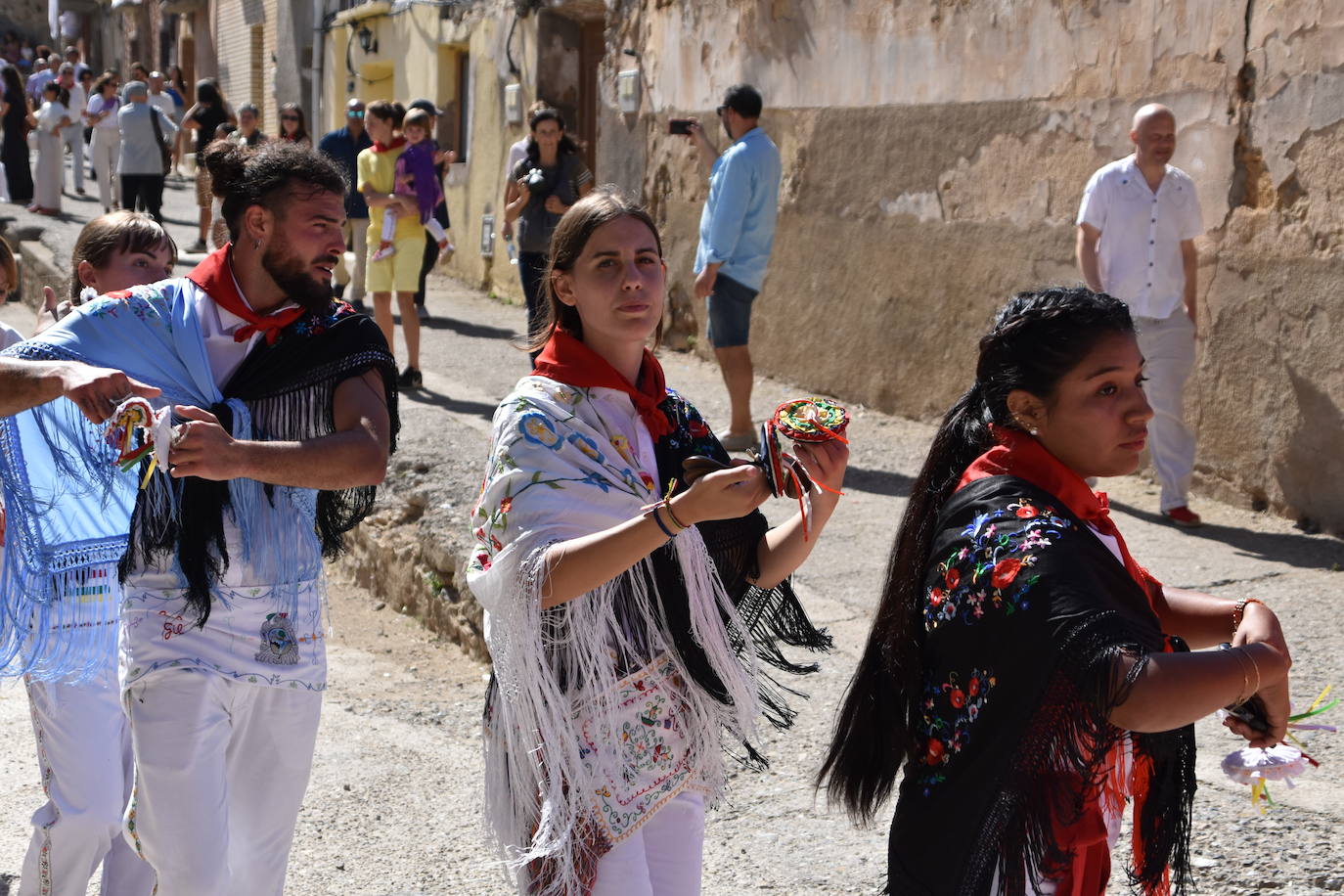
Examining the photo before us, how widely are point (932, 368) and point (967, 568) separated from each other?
662cm

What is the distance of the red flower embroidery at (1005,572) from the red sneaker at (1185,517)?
4.90m

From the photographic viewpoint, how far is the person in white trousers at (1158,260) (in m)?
6.59

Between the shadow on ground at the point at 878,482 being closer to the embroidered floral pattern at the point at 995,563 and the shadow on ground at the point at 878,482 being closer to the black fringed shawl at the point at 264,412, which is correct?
the black fringed shawl at the point at 264,412

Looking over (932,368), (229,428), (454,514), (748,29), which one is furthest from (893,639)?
(748,29)

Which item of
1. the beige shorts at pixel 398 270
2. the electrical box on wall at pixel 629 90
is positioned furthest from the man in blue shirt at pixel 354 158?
the electrical box on wall at pixel 629 90

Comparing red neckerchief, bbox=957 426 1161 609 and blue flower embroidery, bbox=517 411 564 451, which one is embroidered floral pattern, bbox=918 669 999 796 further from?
blue flower embroidery, bbox=517 411 564 451

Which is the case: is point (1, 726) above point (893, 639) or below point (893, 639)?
below

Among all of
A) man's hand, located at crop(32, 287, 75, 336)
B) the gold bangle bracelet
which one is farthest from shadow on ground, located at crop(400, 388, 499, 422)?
the gold bangle bracelet

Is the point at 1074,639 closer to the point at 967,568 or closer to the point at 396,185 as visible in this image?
the point at 967,568

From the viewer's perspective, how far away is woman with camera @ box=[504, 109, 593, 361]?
29.2 ft

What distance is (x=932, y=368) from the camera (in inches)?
341

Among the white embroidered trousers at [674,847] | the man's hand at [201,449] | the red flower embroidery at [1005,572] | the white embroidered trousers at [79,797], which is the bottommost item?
the white embroidered trousers at [79,797]

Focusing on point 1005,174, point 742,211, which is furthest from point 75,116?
point 1005,174

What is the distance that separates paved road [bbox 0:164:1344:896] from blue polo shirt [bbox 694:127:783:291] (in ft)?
4.24
